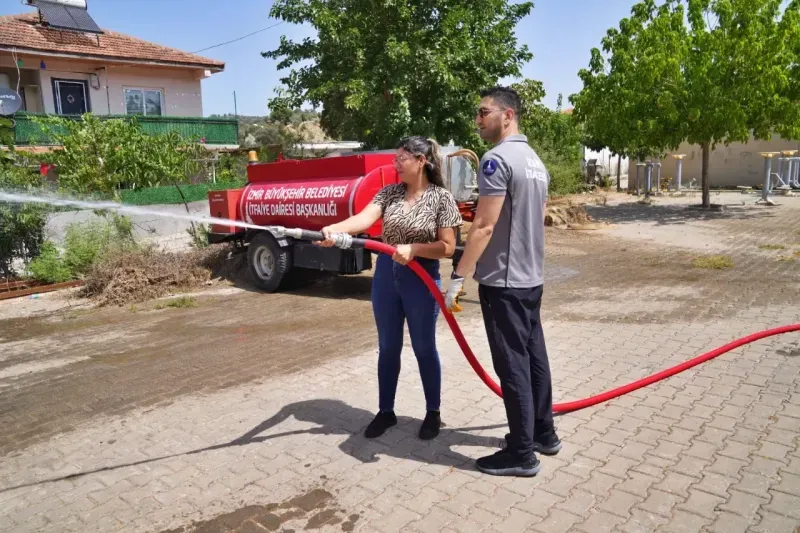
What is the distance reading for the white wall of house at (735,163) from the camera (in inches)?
1136

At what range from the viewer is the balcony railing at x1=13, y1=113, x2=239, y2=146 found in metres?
17.8

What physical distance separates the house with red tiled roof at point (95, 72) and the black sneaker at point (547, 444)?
18375mm

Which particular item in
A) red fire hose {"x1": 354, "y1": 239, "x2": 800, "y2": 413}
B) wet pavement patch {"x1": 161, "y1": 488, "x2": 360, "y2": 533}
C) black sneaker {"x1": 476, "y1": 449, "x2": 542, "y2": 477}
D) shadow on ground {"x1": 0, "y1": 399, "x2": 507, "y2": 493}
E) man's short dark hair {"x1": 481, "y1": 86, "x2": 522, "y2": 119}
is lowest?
wet pavement patch {"x1": 161, "y1": 488, "x2": 360, "y2": 533}

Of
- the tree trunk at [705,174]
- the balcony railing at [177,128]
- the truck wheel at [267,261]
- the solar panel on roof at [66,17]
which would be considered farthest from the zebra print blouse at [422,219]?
the solar panel on roof at [66,17]

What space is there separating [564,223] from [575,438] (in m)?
12.2

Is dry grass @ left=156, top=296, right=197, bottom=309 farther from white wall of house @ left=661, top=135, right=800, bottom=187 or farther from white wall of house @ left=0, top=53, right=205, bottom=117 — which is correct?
white wall of house @ left=661, top=135, right=800, bottom=187

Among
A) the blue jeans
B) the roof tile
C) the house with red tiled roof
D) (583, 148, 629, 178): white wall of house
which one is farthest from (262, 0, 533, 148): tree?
(583, 148, 629, 178): white wall of house

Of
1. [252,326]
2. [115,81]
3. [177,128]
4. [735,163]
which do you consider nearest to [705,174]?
[735,163]

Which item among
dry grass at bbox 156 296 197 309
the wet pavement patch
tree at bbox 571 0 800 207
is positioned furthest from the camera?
tree at bbox 571 0 800 207

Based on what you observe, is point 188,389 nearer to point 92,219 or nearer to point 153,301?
point 153,301

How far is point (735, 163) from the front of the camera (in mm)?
29922

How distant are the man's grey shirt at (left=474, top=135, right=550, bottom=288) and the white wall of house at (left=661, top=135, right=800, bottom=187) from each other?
28163 millimetres

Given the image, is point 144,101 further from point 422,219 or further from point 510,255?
point 510,255

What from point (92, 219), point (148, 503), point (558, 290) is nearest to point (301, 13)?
point (92, 219)
